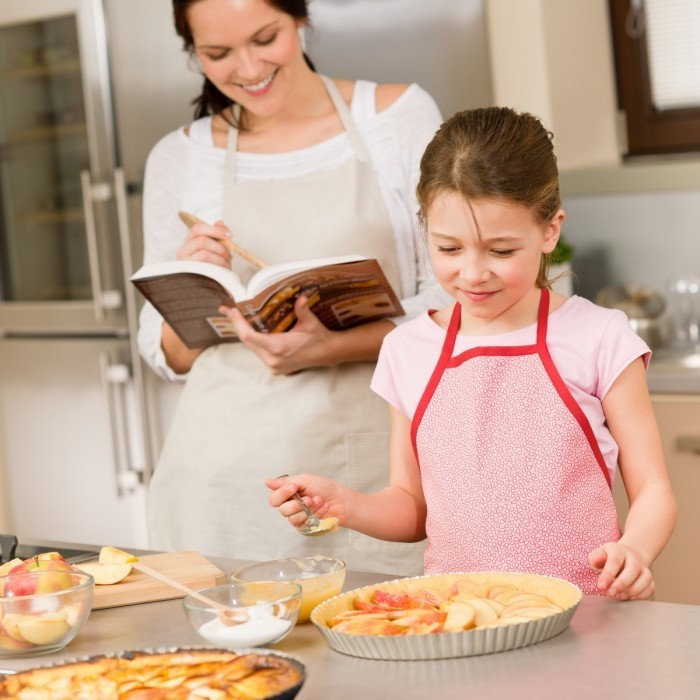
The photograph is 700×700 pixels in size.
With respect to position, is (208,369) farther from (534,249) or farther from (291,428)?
(534,249)

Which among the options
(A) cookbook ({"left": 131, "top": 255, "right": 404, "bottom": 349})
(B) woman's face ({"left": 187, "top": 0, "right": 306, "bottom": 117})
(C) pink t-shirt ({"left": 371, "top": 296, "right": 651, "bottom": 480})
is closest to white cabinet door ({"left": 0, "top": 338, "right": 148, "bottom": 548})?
(A) cookbook ({"left": 131, "top": 255, "right": 404, "bottom": 349})

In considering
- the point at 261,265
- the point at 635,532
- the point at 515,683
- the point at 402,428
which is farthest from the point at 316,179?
the point at 515,683

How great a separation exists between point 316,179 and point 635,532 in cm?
88

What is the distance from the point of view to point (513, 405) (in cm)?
151

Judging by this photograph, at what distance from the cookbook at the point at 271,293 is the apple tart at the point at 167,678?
827mm

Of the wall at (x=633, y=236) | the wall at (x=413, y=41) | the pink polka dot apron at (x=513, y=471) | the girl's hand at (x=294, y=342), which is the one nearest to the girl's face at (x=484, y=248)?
the pink polka dot apron at (x=513, y=471)

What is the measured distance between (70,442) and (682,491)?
5.34 ft

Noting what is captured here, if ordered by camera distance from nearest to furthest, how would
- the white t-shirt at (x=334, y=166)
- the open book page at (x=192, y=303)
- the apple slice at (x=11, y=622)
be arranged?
the apple slice at (x=11, y=622), the open book page at (x=192, y=303), the white t-shirt at (x=334, y=166)

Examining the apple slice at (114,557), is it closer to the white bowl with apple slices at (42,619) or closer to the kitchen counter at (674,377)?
the white bowl with apple slices at (42,619)

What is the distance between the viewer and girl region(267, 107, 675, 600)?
142cm

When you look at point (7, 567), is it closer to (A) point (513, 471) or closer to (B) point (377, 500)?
(B) point (377, 500)

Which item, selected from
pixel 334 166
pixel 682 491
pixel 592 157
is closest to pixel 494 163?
pixel 334 166

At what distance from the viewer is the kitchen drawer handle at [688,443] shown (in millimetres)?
2518

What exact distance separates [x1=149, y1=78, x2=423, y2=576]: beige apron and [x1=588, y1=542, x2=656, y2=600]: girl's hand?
0.74 meters
